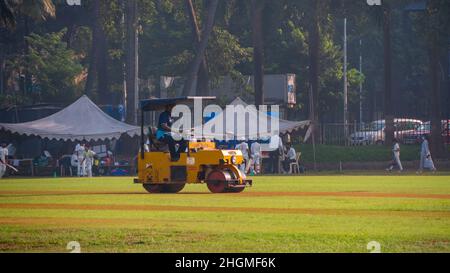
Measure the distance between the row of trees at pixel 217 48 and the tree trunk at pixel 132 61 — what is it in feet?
0.19

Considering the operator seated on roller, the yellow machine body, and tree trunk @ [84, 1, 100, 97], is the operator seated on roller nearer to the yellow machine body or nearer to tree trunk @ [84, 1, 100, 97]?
the yellow machine body

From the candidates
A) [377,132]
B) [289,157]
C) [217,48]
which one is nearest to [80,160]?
[289,157]

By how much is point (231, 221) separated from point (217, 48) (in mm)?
53253

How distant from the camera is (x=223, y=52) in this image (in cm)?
7444

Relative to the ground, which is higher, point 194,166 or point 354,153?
point 194,166

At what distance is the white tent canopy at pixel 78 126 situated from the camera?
187ft

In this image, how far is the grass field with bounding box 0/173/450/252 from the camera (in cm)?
1767

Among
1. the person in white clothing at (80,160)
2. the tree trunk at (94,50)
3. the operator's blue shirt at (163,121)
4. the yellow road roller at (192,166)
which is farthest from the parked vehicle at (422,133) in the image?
the operator's blue shirt at (163,121)

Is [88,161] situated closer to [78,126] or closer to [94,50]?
[78,126]

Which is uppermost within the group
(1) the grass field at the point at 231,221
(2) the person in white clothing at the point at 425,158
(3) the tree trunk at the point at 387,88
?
(3) the tree trunk at the point at 387,88

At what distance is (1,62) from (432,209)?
59.6m

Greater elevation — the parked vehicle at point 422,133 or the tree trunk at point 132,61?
the tree trunk at point 132,61

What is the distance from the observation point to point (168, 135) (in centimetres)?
3206

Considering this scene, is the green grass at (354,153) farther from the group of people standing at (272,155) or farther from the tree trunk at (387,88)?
the group of people standing at (272,155)
